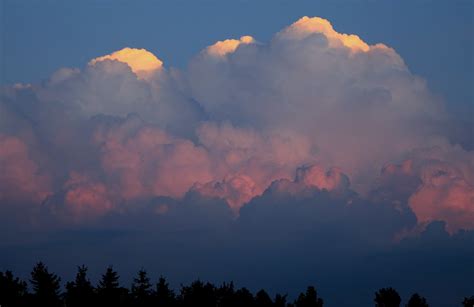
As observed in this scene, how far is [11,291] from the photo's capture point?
491 ft

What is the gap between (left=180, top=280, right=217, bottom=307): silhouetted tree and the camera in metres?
167

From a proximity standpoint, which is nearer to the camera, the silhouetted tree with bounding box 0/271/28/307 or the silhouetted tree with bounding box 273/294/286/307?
the silhouetted tree with bounding box 0/271/28/307

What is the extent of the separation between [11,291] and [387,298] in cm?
6454

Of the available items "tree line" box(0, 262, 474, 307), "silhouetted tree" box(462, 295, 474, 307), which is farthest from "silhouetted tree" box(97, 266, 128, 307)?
"silhouetted tree" box(462, 295, 474, 307)

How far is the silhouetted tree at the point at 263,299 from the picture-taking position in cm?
18250

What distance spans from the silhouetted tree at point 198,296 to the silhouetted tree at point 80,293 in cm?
1790

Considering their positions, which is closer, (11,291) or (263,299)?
(11,291)

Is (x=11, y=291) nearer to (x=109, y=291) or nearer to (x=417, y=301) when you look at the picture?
(x=109, y=291)

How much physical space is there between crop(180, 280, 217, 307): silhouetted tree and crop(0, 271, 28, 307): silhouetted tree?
1052 inches

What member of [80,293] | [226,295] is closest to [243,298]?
[226,295]

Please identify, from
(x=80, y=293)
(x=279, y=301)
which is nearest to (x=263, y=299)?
(x=279, y=301)

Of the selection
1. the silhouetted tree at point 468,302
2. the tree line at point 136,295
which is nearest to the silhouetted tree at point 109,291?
the tree line at point 136,295

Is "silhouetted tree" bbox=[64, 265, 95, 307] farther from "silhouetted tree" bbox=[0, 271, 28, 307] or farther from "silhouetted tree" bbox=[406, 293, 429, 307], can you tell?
"silhouetted tree" bbox=[406, 293, 429, 307]

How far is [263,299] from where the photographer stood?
185m
